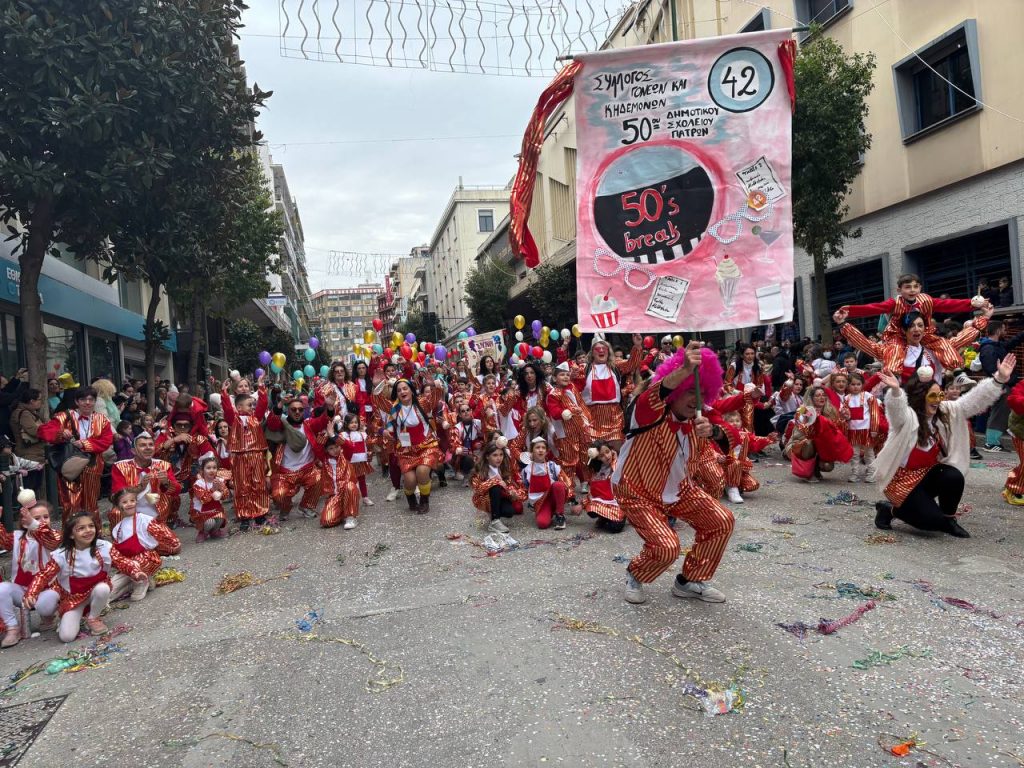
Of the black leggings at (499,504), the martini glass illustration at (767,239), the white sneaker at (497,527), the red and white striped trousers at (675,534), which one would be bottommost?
the white sneaker at (497,527)

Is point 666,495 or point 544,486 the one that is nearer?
point 666,495

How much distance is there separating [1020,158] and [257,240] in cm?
1635

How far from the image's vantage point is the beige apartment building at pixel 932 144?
12.6m

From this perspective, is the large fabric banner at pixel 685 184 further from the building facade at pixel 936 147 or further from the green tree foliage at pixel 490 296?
the green tree foliage at pixel 490 296

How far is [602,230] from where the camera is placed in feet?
15.0

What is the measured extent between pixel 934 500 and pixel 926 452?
38 centimetres

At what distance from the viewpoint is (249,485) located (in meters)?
7.91

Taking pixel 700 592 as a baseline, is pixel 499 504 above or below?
above

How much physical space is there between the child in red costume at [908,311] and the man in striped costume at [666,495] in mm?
3296

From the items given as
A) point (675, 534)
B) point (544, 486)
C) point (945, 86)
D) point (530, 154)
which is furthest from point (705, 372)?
point (945, 86)

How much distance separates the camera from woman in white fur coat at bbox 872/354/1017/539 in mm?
5645

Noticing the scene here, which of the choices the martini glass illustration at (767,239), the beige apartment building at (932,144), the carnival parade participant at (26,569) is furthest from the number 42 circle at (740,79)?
the beige apartment building at (932,144)

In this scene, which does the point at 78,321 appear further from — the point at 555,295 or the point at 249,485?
the point at 555,295

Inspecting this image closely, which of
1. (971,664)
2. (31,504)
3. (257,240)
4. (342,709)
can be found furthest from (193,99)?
(257,240)
